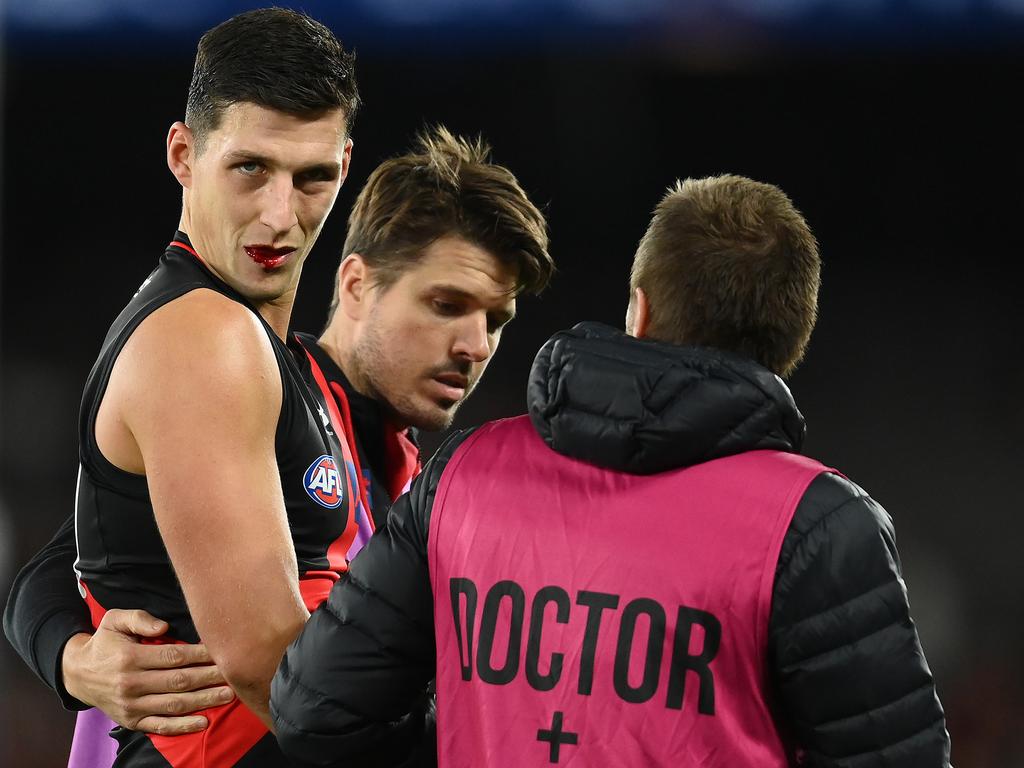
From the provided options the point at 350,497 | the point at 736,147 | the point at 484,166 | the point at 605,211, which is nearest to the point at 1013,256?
the point at 736,147

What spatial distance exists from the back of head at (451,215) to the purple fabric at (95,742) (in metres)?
1.23

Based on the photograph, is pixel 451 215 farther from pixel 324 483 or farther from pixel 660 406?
pixel 660 406

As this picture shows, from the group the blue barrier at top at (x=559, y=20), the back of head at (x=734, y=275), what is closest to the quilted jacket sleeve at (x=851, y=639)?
the back of head at (x=734, y=275)

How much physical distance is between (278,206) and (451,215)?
36.9 inches

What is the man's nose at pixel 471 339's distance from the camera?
10.0ft

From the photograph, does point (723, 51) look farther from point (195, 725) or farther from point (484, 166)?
point (195, 725)

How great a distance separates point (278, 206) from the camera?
2164mm

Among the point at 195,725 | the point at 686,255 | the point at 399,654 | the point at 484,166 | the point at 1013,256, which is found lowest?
the point at 195,725

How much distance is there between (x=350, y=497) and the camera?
7.18ft

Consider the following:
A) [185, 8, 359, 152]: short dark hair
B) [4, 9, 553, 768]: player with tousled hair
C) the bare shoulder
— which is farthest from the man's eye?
the bare shoulder

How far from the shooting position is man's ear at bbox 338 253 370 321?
10.4 ft

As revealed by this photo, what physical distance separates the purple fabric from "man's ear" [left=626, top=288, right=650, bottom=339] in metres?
1.28

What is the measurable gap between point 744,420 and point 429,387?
149cm

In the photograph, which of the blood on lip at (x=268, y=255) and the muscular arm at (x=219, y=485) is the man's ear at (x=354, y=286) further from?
the muscular arm at (x=219, y=485)
